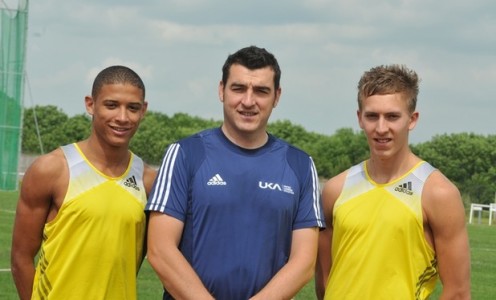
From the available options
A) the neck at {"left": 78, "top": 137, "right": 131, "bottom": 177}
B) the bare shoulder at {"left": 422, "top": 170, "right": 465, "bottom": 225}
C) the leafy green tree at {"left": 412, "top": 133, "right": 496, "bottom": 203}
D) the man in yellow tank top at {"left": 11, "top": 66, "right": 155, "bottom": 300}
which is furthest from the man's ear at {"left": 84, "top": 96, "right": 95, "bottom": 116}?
the leafy green tree at {"left": 412, "top": 133, "right": 496, "bottom": 203}

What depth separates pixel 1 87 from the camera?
143ft

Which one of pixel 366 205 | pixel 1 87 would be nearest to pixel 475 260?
pixel 366 205

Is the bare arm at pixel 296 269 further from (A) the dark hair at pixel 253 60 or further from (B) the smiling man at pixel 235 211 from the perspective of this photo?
(A) the dark hair at pixel 253 60

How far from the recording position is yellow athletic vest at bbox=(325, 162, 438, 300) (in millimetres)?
5930

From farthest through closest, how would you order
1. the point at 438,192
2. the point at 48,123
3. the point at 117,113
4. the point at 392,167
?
the point at 48,123, the point at 117,113, the point at 392,167, the point at 438,192

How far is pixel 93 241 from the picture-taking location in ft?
20.2

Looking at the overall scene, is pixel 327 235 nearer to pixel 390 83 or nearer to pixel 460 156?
pixel 390 83

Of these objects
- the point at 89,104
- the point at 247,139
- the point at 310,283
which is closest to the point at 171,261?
the point at 247,139

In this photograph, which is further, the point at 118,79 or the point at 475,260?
the point at 475,260

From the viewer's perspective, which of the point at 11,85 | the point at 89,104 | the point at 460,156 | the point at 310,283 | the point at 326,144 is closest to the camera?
the point at 89,104

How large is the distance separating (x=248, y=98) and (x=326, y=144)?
2500 inches

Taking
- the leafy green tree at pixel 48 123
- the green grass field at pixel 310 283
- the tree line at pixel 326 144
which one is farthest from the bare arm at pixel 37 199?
the leafy green tree at pixel 48 123

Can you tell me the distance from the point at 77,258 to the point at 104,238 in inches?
7.7

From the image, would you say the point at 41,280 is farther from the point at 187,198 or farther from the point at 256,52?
the point at 256,52
